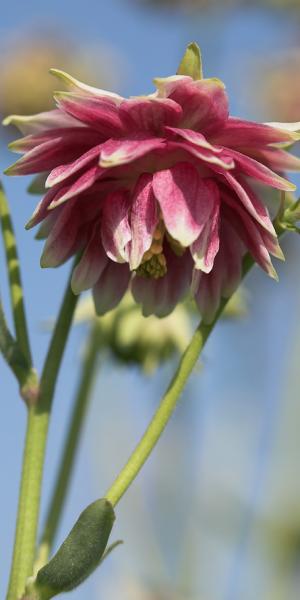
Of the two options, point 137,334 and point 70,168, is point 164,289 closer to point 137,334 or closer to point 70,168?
point 70,168

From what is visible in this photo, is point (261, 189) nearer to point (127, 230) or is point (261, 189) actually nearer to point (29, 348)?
point (127, 230)

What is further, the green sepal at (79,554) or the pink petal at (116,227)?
the pink petal at (116,227)

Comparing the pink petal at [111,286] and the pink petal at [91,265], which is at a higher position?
the pink petal at [91,265]

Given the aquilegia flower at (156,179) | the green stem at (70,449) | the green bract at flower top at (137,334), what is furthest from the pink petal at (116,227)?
the green bract at flower top at (137,334)

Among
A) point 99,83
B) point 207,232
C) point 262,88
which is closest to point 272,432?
point 262,88

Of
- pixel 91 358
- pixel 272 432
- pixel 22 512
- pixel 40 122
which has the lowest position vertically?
pixel 272 432

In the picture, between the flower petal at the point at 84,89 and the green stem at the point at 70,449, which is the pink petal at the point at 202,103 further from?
the green stem at the point at 70,449

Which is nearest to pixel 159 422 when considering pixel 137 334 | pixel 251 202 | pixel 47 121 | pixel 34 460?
pixel 34 460
